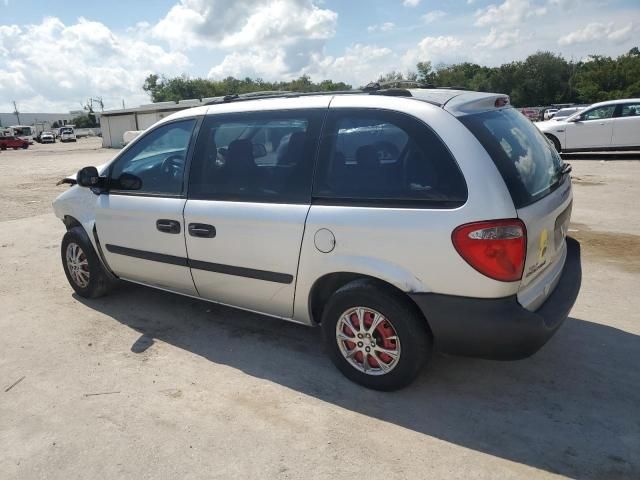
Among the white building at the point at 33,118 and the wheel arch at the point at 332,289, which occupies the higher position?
the white building at the point at 33,118

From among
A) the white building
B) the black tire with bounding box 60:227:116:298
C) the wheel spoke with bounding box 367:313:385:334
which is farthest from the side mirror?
the white building

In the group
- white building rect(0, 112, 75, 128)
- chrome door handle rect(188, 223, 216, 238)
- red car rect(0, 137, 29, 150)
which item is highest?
white building rect(0, 112, 75, 128)

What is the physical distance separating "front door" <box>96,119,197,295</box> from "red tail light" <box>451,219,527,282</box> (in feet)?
6.96

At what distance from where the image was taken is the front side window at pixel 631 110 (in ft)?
45.1

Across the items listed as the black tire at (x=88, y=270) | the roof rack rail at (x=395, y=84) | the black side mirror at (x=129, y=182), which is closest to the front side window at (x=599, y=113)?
the roof rack rail at (x=395, y=84)

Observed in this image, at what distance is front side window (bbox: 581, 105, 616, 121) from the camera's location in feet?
46.3

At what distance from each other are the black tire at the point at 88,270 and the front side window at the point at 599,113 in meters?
14.3

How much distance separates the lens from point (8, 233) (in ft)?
26.3

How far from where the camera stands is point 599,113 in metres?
14.3

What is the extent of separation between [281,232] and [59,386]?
1.84m

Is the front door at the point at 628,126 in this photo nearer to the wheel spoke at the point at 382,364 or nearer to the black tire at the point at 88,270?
the wheel spoke at the point at 382,364

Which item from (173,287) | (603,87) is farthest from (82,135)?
(173,287)

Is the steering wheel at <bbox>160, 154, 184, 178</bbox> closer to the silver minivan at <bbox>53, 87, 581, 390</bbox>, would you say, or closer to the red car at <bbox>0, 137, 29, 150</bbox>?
the silver minivan at <bbox>53, 87, 581, 390</bbox>

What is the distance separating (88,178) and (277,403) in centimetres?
254
